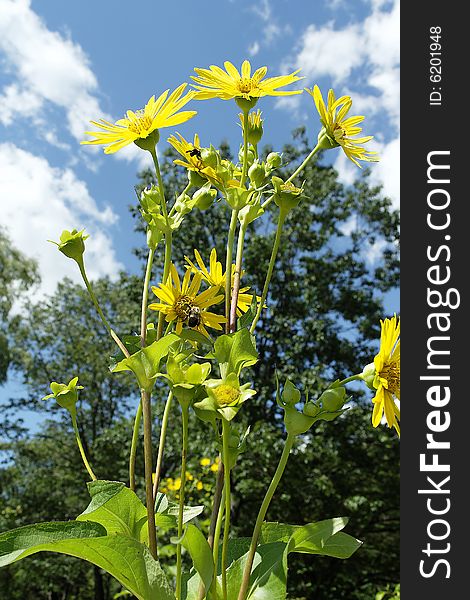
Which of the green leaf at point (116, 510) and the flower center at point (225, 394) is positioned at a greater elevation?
the flower center at point (225, 394)

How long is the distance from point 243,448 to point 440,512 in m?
0.23

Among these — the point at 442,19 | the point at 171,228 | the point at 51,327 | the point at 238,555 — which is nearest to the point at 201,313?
the point at 171,228

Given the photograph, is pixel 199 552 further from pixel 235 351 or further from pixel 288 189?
pixel 288 189

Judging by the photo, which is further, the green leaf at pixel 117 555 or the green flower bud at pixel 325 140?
the green flower bud at pixel 325 140

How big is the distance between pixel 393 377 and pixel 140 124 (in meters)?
0.37

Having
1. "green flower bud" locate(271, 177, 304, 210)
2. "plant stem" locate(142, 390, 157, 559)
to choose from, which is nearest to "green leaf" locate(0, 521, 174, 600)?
"plant stem" locate(142, 390, 157, 559)

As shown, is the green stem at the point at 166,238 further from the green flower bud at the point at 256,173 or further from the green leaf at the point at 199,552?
the green leaf at the point at 199,552

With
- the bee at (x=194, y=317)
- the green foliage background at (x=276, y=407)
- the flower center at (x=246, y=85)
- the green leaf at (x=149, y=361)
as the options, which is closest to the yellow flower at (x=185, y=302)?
the bee at (x=194, y=317)

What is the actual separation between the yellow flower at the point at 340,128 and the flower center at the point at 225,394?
336mm

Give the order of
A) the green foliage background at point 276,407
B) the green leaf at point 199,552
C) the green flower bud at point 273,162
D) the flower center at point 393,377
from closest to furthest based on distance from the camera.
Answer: the green leaf at point 199,552, the flower center at point 393,377, the green flower bud at point 273,162, the green foliage background at point 276,407

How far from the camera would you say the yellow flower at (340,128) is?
652mm

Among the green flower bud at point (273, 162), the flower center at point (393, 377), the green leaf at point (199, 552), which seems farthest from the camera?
the green flower bud at point (273, 162)

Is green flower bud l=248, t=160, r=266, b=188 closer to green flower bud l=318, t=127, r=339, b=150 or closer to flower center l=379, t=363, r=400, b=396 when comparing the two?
green flower bud l=318, t=127, r=339, b=150

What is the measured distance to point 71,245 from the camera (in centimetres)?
62
